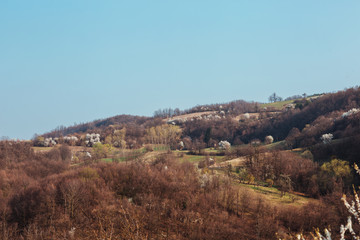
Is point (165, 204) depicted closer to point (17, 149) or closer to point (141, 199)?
point (141, 199)

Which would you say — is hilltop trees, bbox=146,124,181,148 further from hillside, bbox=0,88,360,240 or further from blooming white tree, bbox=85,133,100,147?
hillside, bbox=0,88,360,240

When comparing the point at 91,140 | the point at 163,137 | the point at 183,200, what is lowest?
the point at 183,200

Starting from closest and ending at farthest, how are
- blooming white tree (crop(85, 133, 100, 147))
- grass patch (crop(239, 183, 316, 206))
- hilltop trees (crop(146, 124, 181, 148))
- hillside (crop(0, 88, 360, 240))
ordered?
1. hillside (crop(0, 88, 360, 240))
2. grass patch (crop(239, 183, 316, 206))
3. hilltop trees (crop(146, 124, 181, 148))
4. blooming white tree (crop(85, 133, 100, 147))

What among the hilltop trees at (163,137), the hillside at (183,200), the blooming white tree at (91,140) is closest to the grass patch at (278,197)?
the hillside at (183,200)

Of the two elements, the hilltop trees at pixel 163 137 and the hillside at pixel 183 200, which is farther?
the hilltop trees at pixel 163 137

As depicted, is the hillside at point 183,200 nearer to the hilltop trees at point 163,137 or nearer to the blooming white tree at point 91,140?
the hilltop trees at point 163,137

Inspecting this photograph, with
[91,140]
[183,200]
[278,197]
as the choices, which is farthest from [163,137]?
[183,200]

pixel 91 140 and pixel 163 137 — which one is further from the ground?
pixel 91 140

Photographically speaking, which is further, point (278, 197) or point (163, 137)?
point (163, 137)

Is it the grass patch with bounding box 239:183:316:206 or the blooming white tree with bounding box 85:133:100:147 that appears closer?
the grass patch with bounding box 239:183:316:206

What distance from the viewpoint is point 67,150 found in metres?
118

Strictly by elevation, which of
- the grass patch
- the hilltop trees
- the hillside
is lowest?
the grass patch

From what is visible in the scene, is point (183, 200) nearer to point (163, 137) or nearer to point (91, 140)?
point (163, 137)

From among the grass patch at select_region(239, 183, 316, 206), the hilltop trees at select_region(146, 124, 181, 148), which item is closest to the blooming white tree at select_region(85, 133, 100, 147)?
the hilltop trees at select_region(146, 124, 181, 148)
